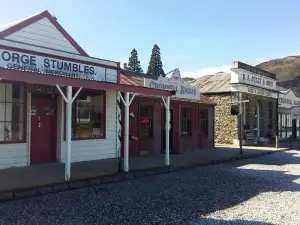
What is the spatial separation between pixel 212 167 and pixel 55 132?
5489 mm

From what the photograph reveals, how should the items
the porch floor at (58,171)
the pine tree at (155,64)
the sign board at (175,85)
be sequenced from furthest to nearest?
the pine tree at (155,64), the sign board at (175,85), the porch floor at (58,171)

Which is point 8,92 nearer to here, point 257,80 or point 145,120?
point 145,120

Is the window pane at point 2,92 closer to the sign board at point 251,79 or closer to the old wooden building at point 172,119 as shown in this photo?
the old wooden building at point 172,119

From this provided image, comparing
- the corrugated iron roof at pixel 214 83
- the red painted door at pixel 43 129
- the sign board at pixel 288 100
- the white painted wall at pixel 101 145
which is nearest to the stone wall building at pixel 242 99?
the corrugated iron roof at pixel 214 83

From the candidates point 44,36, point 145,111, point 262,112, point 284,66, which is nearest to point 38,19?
point 44,36

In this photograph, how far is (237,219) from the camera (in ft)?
19.2

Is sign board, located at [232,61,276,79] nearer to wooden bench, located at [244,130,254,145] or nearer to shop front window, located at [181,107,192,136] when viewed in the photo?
wooden bench, located at [244,130,254,145]

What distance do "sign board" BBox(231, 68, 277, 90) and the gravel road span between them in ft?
38.5

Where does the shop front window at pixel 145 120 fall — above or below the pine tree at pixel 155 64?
below

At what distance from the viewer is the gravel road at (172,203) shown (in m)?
5.80

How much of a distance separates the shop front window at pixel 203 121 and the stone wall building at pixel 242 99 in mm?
2494

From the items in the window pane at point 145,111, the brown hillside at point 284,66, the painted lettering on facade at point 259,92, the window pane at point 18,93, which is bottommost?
the window pane at point 145,111

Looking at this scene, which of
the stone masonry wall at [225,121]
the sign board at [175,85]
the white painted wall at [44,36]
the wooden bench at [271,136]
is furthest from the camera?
the wooden bench at [271,136]

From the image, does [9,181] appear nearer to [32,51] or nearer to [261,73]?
[32,51]
